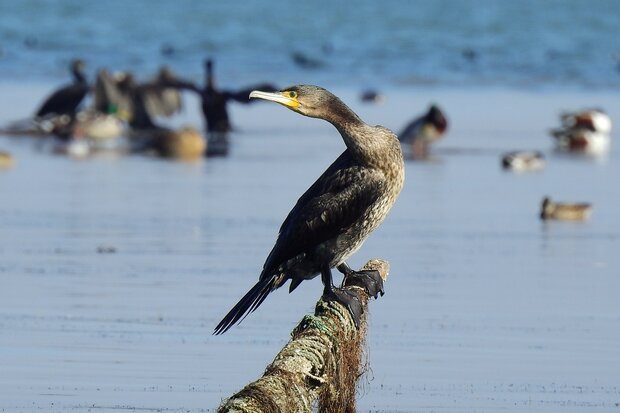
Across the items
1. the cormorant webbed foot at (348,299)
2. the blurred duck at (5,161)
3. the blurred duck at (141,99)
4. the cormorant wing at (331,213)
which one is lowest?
the blurred duck at (141,99)

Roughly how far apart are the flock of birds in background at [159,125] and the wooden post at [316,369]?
1068 cm

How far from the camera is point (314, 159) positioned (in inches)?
738

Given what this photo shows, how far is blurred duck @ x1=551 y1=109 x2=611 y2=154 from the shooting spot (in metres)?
20.3

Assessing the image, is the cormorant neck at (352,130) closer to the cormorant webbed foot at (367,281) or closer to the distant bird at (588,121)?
the cormorant webbed foot at (367,281)

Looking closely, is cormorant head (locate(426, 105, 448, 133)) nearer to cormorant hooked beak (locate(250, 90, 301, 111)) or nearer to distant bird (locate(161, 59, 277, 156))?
distant bird (locate(161, 59, 277, 156))

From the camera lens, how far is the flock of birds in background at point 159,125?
20.4 metres

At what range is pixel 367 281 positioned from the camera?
7695mm

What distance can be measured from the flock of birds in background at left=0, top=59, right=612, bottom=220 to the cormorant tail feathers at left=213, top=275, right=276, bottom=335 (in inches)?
414

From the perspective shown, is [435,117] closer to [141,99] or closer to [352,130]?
[141,99]

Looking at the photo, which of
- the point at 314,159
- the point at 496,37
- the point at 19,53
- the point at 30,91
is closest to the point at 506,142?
the point at 314,159

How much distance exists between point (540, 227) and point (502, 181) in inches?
133

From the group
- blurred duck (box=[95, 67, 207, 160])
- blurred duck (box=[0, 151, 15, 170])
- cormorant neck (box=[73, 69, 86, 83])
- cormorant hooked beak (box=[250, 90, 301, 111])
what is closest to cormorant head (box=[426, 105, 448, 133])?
blurred duck (box=[95, 67, 207, 160])

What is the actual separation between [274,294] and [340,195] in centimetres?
307

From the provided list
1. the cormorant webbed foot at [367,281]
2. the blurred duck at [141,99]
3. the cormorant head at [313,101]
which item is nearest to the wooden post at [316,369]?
the cormorant webbed foot at [367,281]
